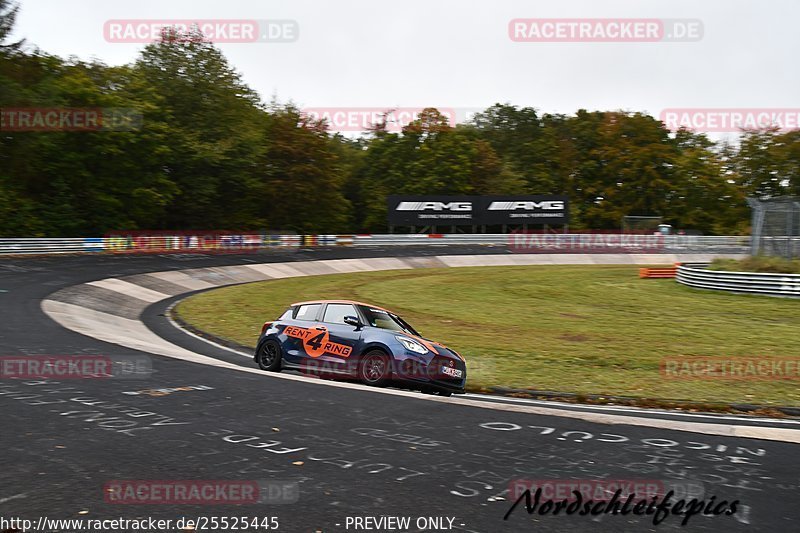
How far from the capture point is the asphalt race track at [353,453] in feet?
17.1

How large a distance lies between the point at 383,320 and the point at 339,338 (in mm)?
824

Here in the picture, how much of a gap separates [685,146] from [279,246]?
71.5m

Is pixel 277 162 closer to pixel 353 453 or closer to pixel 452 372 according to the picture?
pixel 452 372

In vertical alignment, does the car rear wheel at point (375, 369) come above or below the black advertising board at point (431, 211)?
below

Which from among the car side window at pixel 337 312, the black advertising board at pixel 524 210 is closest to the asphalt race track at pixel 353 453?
the car side window at pixel 337 312

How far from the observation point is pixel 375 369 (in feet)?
37.3

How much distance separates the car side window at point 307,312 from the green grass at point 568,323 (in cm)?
312

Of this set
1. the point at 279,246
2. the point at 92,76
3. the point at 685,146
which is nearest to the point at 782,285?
the point at 279,246

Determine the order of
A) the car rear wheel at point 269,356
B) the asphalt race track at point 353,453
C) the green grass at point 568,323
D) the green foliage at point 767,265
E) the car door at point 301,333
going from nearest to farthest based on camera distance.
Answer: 1. the asphalt race track at point 353,453
2. the car door at point 301,333
3. the car rear wheel at point 269,356
4. the green grass at point 568,323
5. the green foliage at point 767,265

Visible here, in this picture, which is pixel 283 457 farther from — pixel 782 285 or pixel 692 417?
pixel 782 285

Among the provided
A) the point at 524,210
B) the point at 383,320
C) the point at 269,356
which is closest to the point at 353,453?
the point at 383,320

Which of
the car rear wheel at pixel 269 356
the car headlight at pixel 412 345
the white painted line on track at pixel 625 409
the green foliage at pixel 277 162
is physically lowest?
the white painted line on track at pixel 625 409

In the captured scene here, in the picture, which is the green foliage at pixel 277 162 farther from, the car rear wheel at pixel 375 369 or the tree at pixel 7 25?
the car rear wheel at pixel 375 369

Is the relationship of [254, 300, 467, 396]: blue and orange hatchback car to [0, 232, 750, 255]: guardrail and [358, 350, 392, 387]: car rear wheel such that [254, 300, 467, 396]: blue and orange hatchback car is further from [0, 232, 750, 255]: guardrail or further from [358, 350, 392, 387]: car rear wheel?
[0, 232, 750, 255]: guardrail
